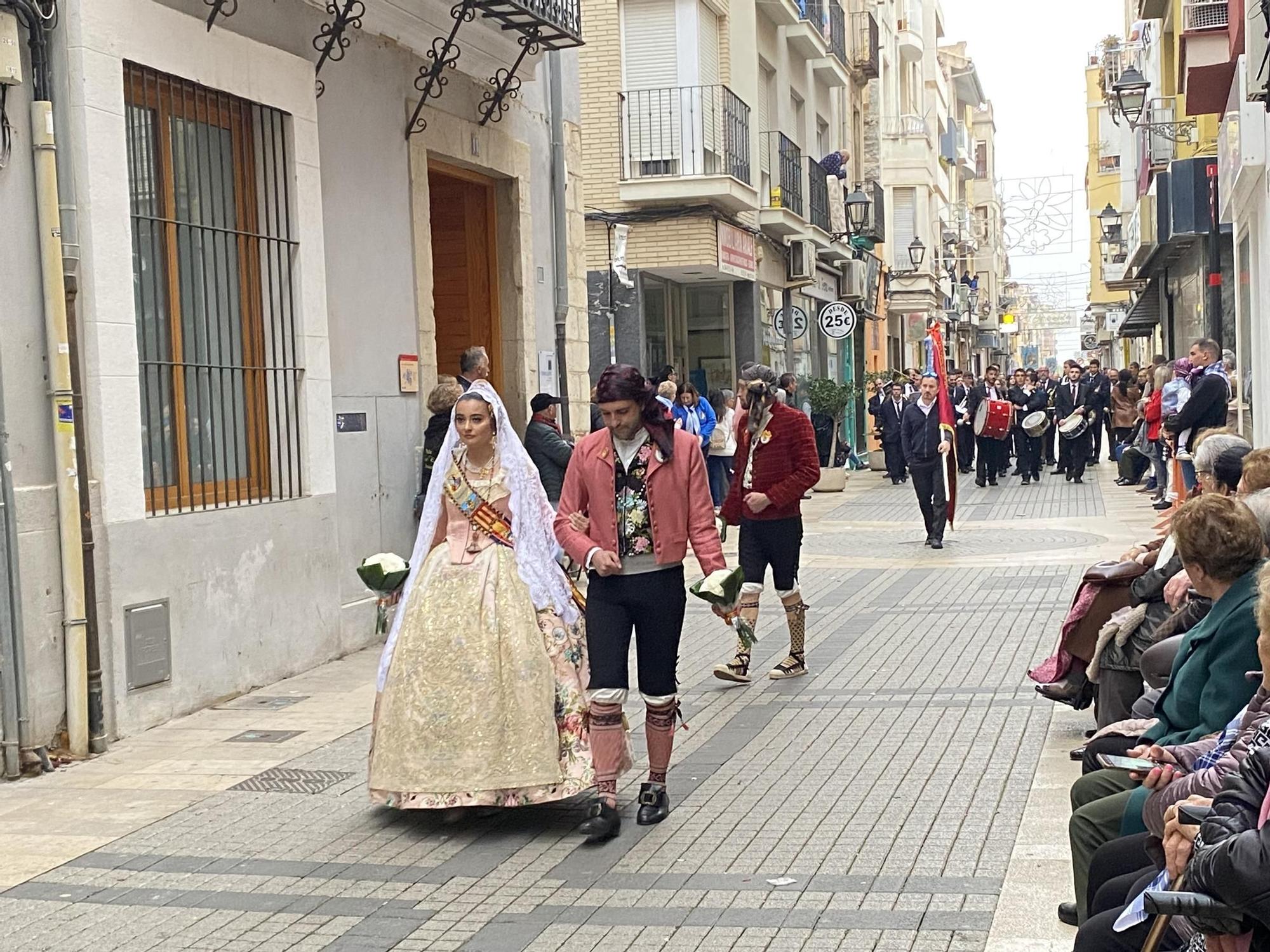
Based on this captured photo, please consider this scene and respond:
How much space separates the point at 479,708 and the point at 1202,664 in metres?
2.78

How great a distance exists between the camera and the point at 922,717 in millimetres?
8023

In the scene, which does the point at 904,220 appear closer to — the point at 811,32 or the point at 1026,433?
the point at 811,32

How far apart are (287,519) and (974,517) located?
12083mm

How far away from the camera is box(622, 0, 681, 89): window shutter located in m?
22.5

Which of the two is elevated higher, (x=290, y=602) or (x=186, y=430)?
(x=186, y=430)

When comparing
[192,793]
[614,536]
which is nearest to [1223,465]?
[614,536]

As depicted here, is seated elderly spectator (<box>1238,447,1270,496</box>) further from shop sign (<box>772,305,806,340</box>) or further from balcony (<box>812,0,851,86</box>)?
balcony (<box>812,0,851,86</box>)

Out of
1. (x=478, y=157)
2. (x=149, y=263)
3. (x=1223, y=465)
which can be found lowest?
(x=1223, y=465)

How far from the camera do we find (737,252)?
23.8 meters

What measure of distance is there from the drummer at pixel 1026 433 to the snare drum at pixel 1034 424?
0.04 meters

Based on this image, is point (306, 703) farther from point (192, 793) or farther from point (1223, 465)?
point (1223, 465)

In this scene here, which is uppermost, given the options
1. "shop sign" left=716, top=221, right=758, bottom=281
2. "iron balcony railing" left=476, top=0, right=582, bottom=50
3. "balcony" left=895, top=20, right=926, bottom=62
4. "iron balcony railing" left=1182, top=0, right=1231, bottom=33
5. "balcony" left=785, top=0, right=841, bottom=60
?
"balcony" left=895, top=20, right=926, bottom=62

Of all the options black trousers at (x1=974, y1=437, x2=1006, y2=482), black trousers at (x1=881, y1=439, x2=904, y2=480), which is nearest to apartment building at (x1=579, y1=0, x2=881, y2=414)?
black trousers at (x1=881, y1=439, x2=904, y2=480)

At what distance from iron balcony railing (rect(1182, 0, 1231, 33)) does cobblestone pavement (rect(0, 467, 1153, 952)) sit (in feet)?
26.0
